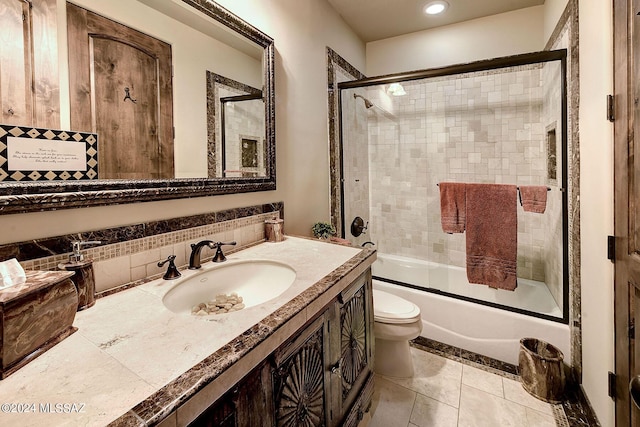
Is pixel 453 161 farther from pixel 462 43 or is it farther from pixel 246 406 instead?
pixel 246 406

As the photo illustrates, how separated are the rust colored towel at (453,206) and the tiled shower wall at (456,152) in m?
0.30

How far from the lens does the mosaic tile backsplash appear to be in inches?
31.5

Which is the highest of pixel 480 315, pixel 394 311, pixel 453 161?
pixel 453 161

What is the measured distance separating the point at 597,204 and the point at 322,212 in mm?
1577

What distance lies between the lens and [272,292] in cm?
117

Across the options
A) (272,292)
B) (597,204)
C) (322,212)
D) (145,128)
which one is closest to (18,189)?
(145,128)

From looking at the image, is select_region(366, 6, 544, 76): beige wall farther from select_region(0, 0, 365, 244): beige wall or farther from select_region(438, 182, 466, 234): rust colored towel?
select_region(438, 182, 466, 234): rust colored towel

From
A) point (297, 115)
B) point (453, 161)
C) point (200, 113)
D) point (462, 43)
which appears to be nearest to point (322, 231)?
point (297, 115)

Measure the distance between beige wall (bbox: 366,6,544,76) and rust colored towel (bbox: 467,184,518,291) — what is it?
4.47 ft

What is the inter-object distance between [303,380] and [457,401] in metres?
1.23

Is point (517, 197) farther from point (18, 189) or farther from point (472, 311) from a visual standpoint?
point (18, 189)

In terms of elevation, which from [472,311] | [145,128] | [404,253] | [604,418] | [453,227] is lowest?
[604,418]

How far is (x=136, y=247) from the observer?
102 cm

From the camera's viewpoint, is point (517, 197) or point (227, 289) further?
point (517, 197)
